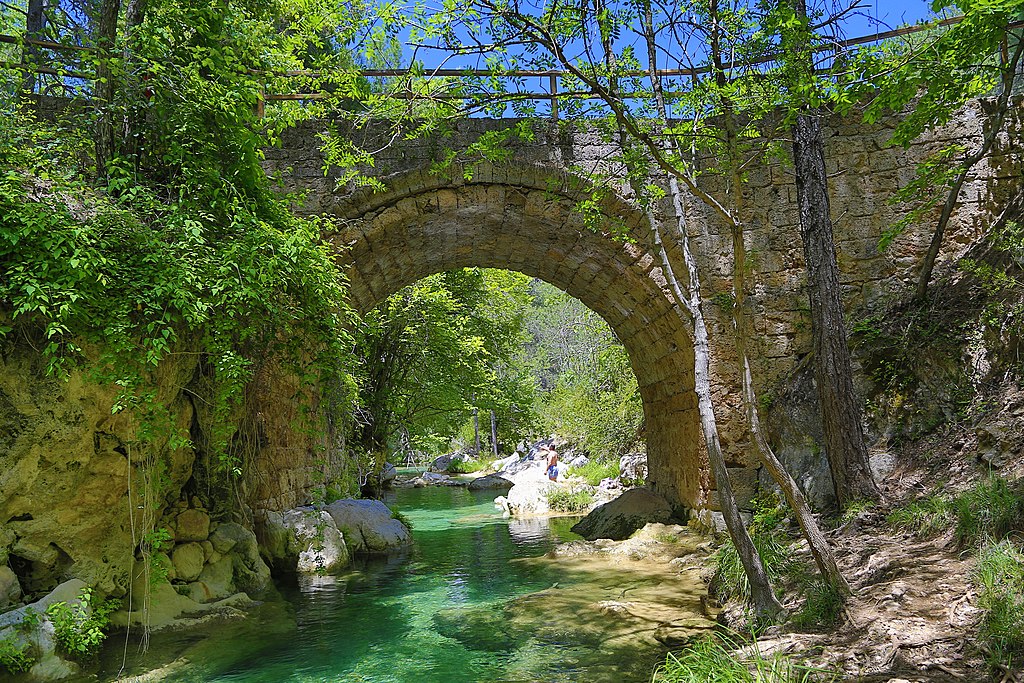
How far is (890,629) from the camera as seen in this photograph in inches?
135

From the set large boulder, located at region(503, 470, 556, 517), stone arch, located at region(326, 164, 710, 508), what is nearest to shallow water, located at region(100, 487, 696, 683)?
stone arch, located at region(326, 164, 710, 508)

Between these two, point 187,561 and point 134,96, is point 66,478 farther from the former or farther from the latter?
point 134,96

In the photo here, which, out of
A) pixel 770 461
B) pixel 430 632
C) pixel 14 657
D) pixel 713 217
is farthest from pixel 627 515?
pixel 14 657

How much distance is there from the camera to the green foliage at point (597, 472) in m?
15.1

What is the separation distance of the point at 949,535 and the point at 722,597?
1.56 metres

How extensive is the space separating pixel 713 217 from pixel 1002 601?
Result: 5192 mm

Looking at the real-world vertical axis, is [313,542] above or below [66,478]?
below

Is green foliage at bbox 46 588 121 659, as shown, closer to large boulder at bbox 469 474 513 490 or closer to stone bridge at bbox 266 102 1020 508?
stone bridge at bbox 266 102 1020 508

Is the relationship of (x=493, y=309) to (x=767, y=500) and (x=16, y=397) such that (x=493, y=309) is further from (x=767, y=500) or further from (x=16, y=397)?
(x=16, y=397)

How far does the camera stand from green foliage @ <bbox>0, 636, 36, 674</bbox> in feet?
12.5

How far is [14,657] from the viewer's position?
12.6 ft

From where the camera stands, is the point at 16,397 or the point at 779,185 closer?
the point at 16,397

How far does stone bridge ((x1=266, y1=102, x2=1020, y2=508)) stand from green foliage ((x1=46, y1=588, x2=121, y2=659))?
4.07 m

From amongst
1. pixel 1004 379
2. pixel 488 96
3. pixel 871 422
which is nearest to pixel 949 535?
pixel 1004 379
